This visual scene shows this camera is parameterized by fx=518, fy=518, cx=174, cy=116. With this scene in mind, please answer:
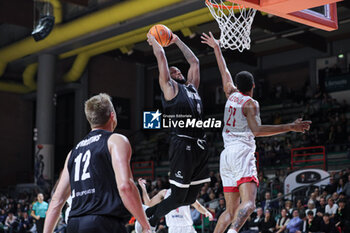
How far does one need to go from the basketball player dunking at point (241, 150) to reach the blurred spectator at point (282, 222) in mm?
6367

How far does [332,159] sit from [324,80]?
18.5ft

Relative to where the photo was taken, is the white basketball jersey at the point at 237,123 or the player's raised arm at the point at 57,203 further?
the white basketball jersey at the point at 237,123

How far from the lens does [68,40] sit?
62.3 feet

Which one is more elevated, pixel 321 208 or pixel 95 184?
pixel 95 184

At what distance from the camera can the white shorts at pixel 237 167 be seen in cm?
551

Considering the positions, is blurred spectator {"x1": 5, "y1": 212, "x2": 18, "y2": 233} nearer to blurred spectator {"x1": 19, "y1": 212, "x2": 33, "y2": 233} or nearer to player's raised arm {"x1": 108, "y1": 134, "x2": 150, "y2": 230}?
blurred spectator {"x1": 19, "y1": 212, "x2": 33, "y2": 233}

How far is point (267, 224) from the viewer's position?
11.9 metres

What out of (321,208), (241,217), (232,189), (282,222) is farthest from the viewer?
(282,222)


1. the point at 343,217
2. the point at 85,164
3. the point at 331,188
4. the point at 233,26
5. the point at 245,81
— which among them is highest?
the point at 233,26

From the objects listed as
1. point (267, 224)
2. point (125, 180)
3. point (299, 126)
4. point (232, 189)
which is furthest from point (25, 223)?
point (125, 180)

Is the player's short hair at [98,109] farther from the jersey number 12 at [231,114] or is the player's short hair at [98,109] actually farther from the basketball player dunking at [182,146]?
the jersey number 12 at [231,114]

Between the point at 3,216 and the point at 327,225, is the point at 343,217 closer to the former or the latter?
the point at 327,225

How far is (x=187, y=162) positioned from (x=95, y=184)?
235cm

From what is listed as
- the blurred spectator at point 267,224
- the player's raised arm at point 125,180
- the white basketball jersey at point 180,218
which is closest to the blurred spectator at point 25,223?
the blurred spectator at point 267,224
